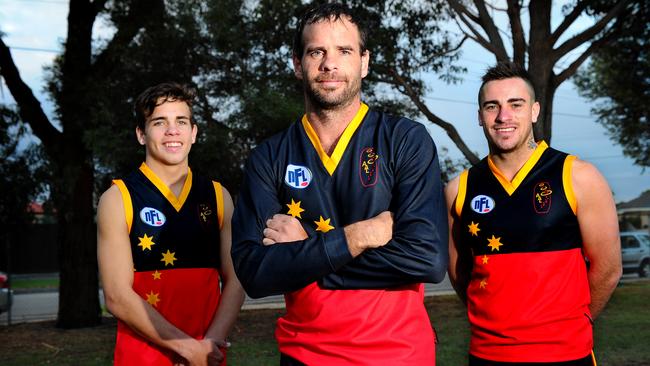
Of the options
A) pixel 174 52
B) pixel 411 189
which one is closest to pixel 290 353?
pixel 411 189

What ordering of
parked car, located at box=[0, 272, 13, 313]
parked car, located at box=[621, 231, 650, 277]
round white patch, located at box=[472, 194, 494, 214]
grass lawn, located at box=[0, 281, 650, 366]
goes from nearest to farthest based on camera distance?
1. round white patch, located at box=[472, 194, 494, 214]
2. grass lawn, located at box=[0, 281, 650, 366]
3. parked car, located at box=[0, 272, 13, 313]
4. parked car, located at box=[621, 231, 650, 277]

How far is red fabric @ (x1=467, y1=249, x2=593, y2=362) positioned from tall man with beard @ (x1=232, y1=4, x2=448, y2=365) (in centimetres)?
126

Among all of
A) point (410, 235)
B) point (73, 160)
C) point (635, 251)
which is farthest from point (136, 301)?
point (635, 251)

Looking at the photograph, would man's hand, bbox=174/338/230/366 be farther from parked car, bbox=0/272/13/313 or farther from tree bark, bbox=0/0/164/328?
parked car, bbox=0/272/13/313

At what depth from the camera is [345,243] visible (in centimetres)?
284

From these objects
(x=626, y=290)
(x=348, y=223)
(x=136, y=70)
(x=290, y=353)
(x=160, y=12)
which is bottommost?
(x=626, y=290)

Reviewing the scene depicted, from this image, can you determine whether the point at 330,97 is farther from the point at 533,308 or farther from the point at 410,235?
the point at 533,308

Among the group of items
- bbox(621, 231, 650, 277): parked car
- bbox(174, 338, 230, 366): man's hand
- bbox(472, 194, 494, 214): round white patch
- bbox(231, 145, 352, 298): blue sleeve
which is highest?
bbox(472, 194, 494, 214): round white patch

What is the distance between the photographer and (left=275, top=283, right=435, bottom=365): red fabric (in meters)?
2.84

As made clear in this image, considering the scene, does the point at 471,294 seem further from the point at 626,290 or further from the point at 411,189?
the point at 626,290

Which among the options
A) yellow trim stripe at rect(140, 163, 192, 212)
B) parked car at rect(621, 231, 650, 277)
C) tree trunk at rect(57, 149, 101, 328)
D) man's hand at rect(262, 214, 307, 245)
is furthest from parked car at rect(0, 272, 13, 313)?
→ parked car at rect(621, 231, 650, 277)

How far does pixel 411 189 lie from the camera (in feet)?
10.1

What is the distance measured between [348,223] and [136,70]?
39.3 feet

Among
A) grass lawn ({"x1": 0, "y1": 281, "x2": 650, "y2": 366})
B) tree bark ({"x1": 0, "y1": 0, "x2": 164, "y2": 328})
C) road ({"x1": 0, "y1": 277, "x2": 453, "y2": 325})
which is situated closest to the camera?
grass lawn ({"x1": 0, "y1": 281, "x2": 650, "y2": 366})
